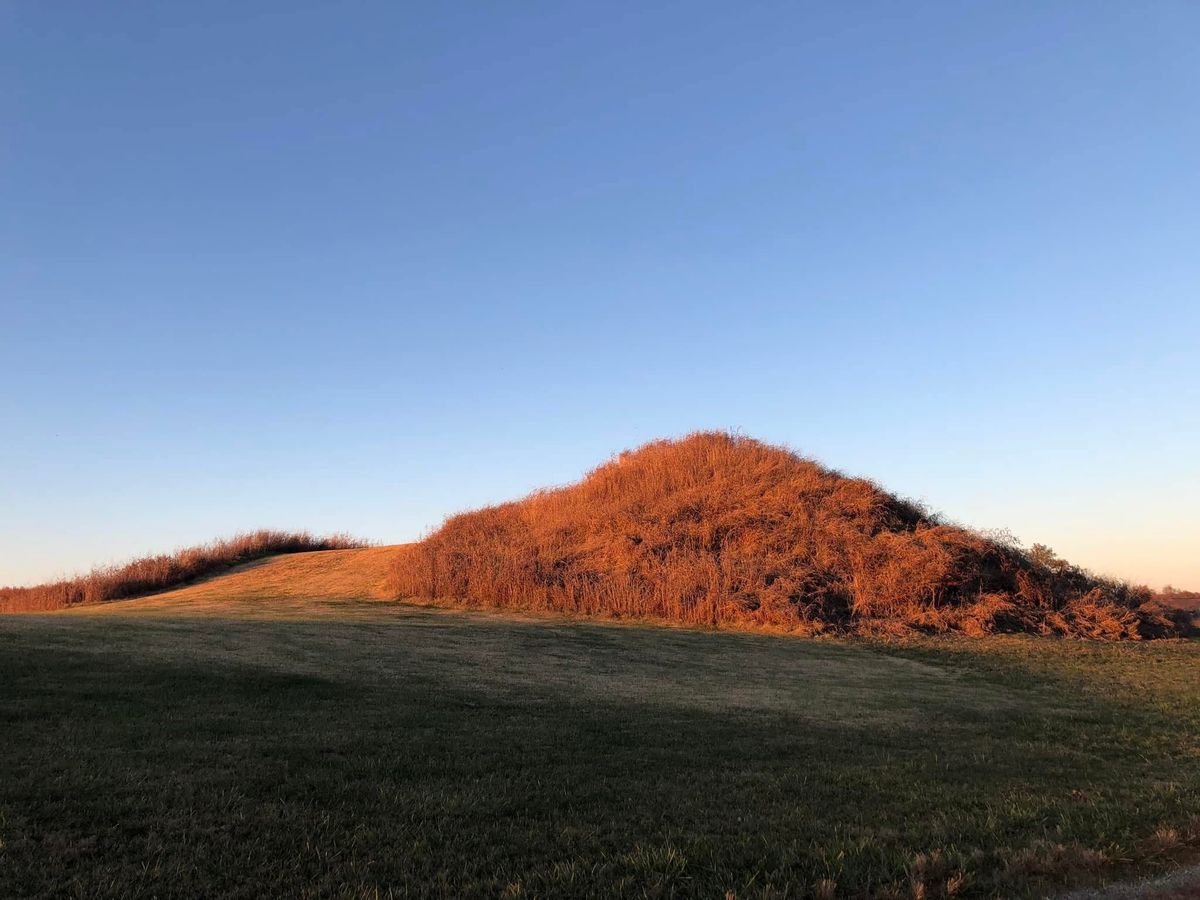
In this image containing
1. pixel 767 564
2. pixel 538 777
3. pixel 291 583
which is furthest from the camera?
pixel 291 583

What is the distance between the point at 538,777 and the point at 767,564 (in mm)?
19868

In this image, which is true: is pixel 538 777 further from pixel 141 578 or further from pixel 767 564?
pixel 141 578

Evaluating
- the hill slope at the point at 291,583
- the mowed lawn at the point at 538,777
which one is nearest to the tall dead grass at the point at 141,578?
the hill slope at the point at 291,583

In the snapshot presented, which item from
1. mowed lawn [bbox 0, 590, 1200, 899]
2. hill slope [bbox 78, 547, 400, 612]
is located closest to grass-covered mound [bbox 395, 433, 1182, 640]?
hill slope [bbox 78, 547, 400, 612]

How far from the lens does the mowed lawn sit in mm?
5035

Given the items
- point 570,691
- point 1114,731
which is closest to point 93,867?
point 570,691

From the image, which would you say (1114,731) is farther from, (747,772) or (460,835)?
(460,835)

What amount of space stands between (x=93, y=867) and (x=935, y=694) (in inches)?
506

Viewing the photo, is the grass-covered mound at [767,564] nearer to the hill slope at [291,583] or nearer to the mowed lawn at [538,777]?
the hill slope at [291,583]

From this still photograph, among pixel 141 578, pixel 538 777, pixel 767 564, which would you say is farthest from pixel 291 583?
pixel 538 777

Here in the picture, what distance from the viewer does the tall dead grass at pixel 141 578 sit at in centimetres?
3219

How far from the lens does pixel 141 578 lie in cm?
3406

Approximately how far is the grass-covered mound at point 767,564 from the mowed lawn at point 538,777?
10.3 m

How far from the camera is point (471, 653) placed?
14.9m
